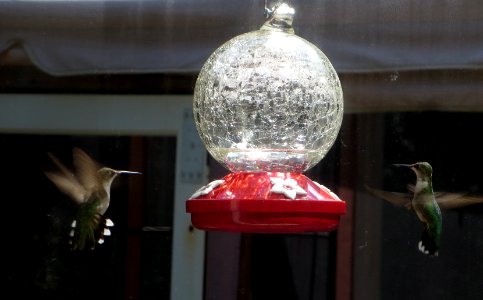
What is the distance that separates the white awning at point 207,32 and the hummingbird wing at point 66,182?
35cm

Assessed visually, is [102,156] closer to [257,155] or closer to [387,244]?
[387,244]

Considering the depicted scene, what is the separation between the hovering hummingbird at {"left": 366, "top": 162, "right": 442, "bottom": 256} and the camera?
3.35 metres

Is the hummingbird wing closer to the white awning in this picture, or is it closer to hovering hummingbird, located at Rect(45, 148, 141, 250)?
hovering hummingbird, located at Rect(45, 148, 141, 250)

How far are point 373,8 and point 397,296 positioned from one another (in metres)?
1.03

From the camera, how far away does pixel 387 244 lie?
3662 mm

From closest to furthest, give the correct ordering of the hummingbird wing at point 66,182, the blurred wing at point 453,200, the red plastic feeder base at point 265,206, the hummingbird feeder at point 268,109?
the red plastic feeder base at point 265,206
the hummingbird feeder at point 268,109
the blurred wing at point 453,200
the hummingbird wing at point 66,182

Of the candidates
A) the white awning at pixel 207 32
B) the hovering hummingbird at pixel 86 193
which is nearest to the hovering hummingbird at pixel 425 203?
the white awning at pixel 207 32

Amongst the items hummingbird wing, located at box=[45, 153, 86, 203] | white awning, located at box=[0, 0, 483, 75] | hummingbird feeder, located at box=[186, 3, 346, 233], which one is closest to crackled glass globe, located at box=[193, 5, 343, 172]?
hummingbird feeder, located at box=[186, 3, 346, 233]

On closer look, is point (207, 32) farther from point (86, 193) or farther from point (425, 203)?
point (425, 203)

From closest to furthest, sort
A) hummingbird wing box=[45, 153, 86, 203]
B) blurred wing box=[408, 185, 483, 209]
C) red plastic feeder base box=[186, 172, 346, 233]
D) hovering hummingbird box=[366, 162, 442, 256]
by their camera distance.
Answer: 1. red plastic feeder base box=[186, 172, 346, 233]
2. hovering hummingbird box=[366, 162, 442, 256]
3. blurred wing box=[408, 185, 483, 209]
4. hummingbird wing box=[45, 153, 86, 203]

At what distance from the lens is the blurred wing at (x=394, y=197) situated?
3529 millimetres

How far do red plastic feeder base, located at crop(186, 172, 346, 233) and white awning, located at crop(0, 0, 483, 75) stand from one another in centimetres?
138

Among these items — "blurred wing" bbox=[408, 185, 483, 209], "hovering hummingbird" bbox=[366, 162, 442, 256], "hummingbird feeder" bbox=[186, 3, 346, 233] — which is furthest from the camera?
"blurred wing" bbox=[408, 185, 483, 209]

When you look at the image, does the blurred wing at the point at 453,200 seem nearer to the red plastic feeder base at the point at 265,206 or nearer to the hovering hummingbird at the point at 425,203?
the hovering hummingbird at the point at 425,203
